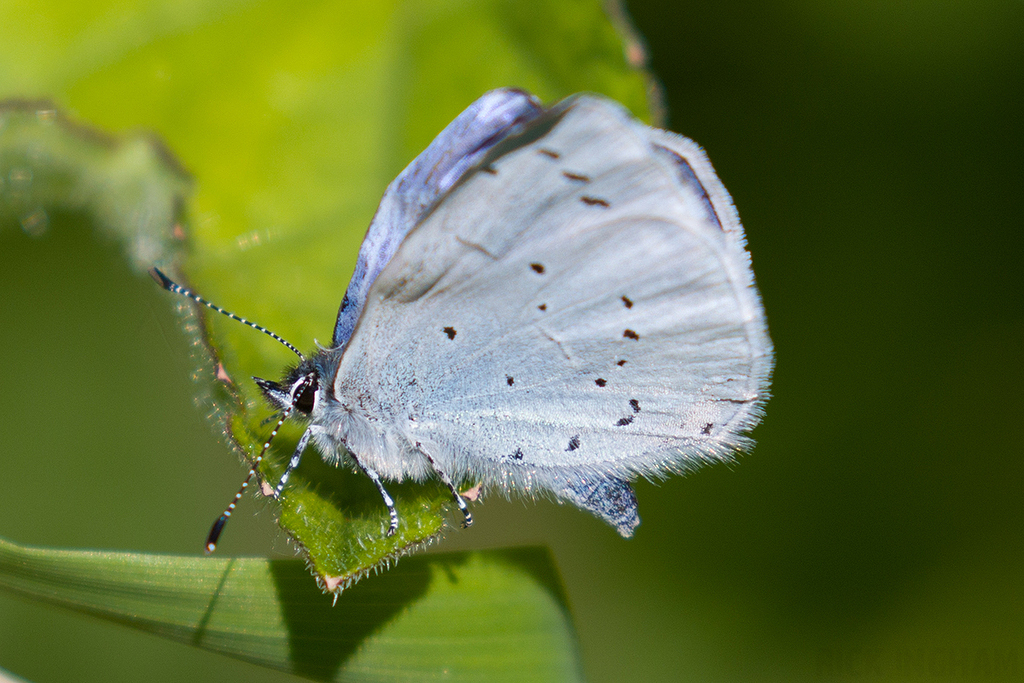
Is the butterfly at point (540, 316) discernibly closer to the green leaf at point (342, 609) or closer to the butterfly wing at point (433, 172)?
the butterfly wing at point (433, 172)

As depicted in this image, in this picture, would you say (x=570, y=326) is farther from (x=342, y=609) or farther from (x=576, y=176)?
(x=342, y=609)

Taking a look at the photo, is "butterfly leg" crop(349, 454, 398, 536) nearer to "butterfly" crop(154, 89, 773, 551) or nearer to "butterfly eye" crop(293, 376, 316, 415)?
"butterfly" crop(154, 89, 773, 551)

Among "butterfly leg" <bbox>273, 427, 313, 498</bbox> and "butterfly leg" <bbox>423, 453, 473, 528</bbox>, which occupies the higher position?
"butterfly leg" <bbox>273, 427, 313, 498</bbox>

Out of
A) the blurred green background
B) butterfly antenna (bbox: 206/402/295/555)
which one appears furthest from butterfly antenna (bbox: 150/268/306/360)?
the blurred green background

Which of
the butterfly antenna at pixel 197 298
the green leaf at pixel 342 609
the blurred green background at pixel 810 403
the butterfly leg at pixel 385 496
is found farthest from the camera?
the blurred green background at pixel 810 403

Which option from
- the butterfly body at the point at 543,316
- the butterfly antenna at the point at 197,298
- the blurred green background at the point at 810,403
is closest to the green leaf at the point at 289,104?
the butterfly antenna at the point at 197,298
